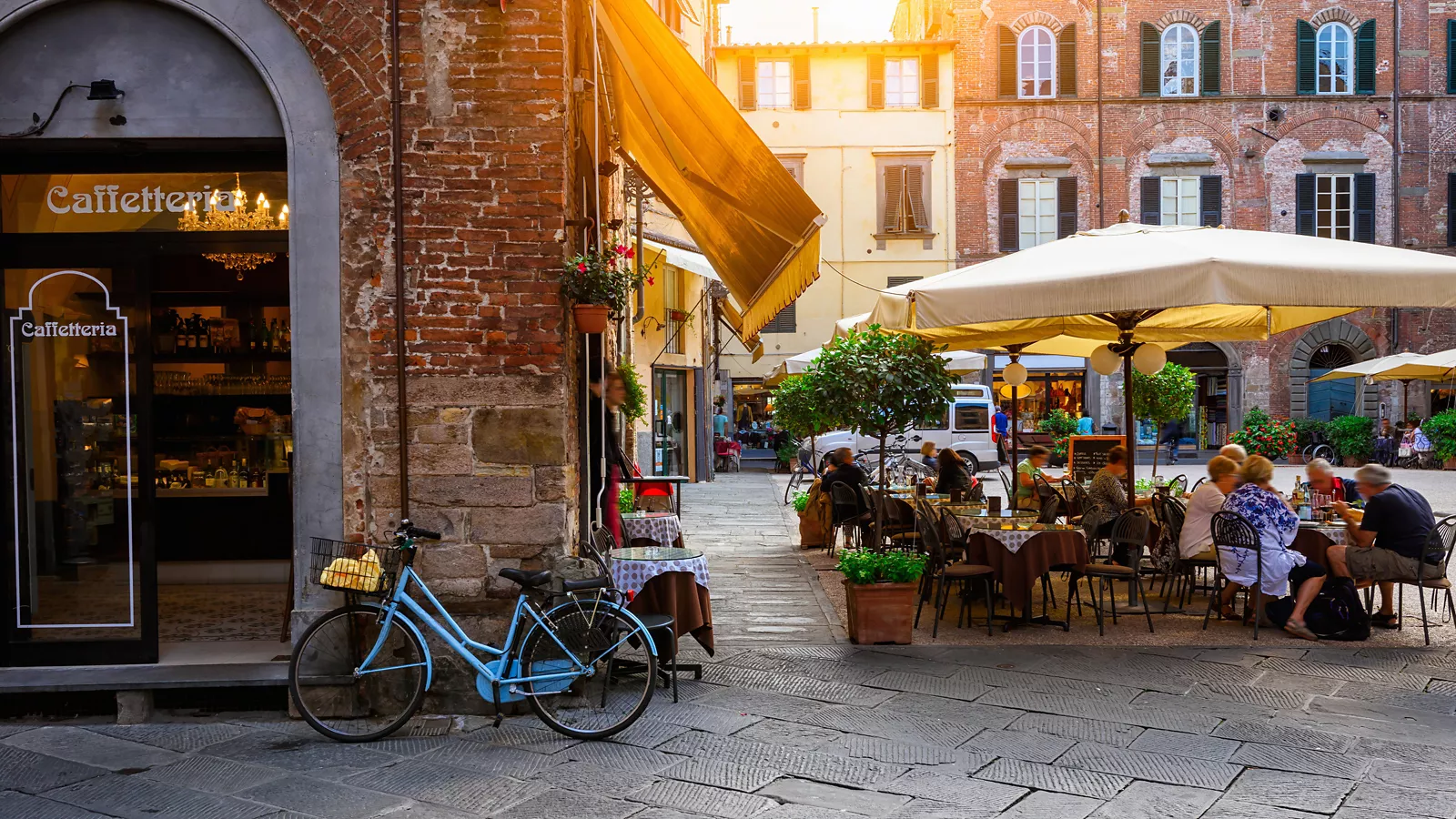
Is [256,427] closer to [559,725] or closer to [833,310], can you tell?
[559,725]

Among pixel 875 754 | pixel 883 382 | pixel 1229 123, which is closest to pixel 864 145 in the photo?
pixel 1229 123

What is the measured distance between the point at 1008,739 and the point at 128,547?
14.5 ft

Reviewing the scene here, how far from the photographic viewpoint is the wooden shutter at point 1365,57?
27156mm

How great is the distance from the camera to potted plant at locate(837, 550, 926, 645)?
6.71 m

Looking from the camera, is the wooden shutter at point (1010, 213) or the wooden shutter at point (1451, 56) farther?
the wooden shutter at point (1010, 213)

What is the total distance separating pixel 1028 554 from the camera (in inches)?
279

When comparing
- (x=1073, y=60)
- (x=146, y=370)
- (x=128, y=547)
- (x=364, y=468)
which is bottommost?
(x=128, y=547)

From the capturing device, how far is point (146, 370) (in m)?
5.57

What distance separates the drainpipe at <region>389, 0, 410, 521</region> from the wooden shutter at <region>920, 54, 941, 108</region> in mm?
23567

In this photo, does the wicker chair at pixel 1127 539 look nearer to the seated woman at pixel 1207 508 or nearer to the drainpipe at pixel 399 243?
the seated woman at pixel 1207 508

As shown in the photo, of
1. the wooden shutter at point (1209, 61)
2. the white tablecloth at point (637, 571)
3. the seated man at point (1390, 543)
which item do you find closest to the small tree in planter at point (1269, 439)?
the seated man at point (1390, 543)

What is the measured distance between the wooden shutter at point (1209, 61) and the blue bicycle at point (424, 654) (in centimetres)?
2695

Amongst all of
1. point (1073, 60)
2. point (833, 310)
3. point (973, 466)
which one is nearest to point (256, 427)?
point (973, 466)

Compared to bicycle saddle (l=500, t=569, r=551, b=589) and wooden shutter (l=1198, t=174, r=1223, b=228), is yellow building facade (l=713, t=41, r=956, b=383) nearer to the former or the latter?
wooden shutter (l=1198, t=174, r=1223, b=228)
